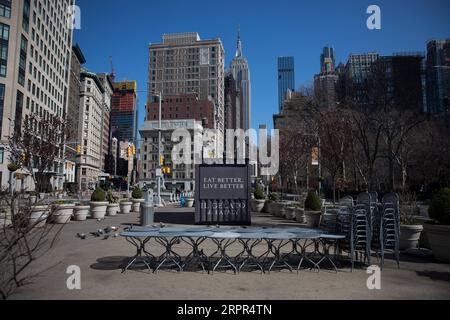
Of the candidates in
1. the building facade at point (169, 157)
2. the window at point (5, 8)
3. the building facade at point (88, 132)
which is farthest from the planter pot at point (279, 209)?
the building facade at point (88, 132)

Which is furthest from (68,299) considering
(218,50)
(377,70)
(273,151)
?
(218,50)

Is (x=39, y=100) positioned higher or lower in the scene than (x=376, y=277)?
higher

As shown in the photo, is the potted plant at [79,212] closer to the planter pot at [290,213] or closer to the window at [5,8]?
the planter pot at [290,213]

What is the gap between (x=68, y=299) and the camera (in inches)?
218

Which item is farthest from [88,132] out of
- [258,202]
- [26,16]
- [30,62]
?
[258,202]

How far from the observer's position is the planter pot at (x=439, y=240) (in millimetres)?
8602

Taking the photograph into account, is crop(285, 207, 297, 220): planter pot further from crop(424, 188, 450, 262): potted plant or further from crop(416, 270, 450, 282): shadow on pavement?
crop(416, 270, 450, 282): shadow on pavement

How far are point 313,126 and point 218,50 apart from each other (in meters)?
132

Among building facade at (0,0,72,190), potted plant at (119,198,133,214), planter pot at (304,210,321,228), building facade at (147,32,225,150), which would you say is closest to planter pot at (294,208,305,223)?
planter pot at (304,210,321,228)

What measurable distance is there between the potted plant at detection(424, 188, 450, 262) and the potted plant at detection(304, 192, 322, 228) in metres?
6.90

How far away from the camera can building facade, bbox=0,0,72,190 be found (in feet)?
174

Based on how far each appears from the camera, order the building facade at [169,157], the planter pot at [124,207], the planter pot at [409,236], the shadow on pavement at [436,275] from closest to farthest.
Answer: the shadow on pavement at [436,275] → the planter pot at [409,236] → the planter pot at [124,207] → the building facade at [169,157]
